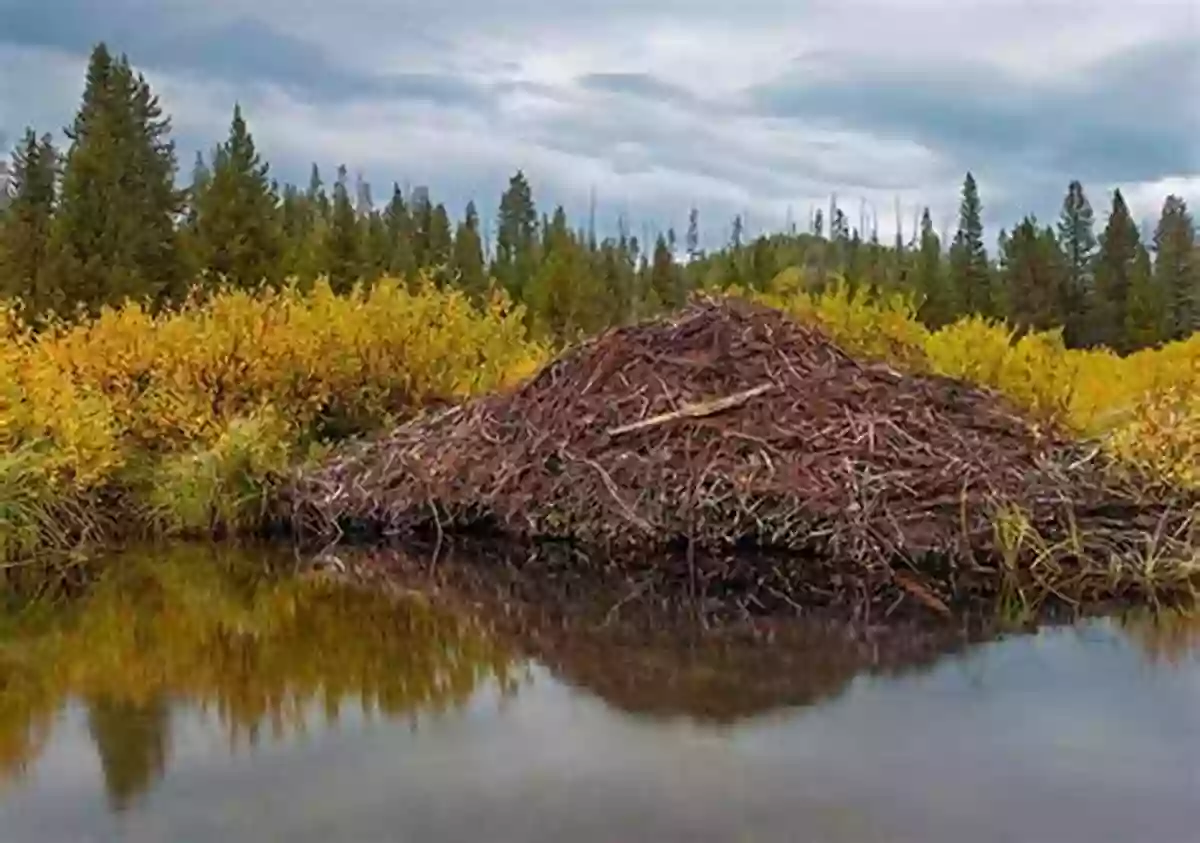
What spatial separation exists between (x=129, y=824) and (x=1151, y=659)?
5.33 m

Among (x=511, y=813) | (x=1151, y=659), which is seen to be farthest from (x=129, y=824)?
(x=1151, y=659)

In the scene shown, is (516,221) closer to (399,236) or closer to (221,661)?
(399,236)

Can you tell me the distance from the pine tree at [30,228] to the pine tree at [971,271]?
25919 mm

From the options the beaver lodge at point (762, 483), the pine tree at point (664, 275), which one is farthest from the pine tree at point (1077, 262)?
the beaver lodge at point (762, 483)

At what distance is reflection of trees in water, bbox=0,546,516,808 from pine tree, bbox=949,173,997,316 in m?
34.0

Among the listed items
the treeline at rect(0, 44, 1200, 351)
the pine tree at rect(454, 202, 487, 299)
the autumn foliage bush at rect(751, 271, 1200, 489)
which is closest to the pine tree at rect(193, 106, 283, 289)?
the treeline at rect(0, 44, 1200, 351)

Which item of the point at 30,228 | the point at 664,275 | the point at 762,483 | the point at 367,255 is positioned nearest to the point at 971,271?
the point at 664,275

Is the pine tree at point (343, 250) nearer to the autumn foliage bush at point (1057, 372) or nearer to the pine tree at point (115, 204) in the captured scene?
the pine tree at point (115, 204)

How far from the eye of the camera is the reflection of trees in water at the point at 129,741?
554 cm

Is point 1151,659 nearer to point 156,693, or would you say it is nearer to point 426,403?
point 156,693

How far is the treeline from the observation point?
99.8ft

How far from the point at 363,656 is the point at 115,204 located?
26.0m

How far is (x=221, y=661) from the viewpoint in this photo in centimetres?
773

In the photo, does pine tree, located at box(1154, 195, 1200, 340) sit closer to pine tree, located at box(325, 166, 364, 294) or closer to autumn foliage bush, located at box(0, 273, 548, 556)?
pine tree, located at box(325, 166, 364, 294)
